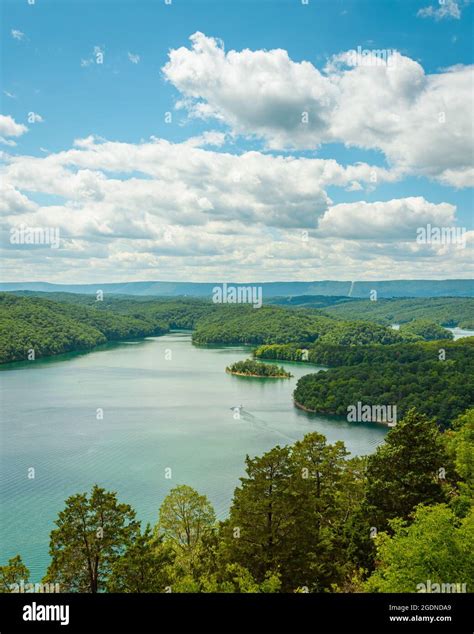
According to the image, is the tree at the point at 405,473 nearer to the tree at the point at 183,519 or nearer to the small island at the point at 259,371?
the tree at the point at 183,519

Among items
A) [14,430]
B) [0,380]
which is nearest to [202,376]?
[0,380]

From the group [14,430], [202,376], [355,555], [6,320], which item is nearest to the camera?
[355,555]

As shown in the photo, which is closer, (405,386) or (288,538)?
(288,538)

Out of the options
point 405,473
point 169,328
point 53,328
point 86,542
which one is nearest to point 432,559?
point 405,473

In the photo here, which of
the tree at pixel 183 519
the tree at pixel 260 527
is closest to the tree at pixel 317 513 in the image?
the tree at pixel 260 527

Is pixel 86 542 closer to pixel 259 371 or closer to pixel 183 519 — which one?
pixel 183 519
